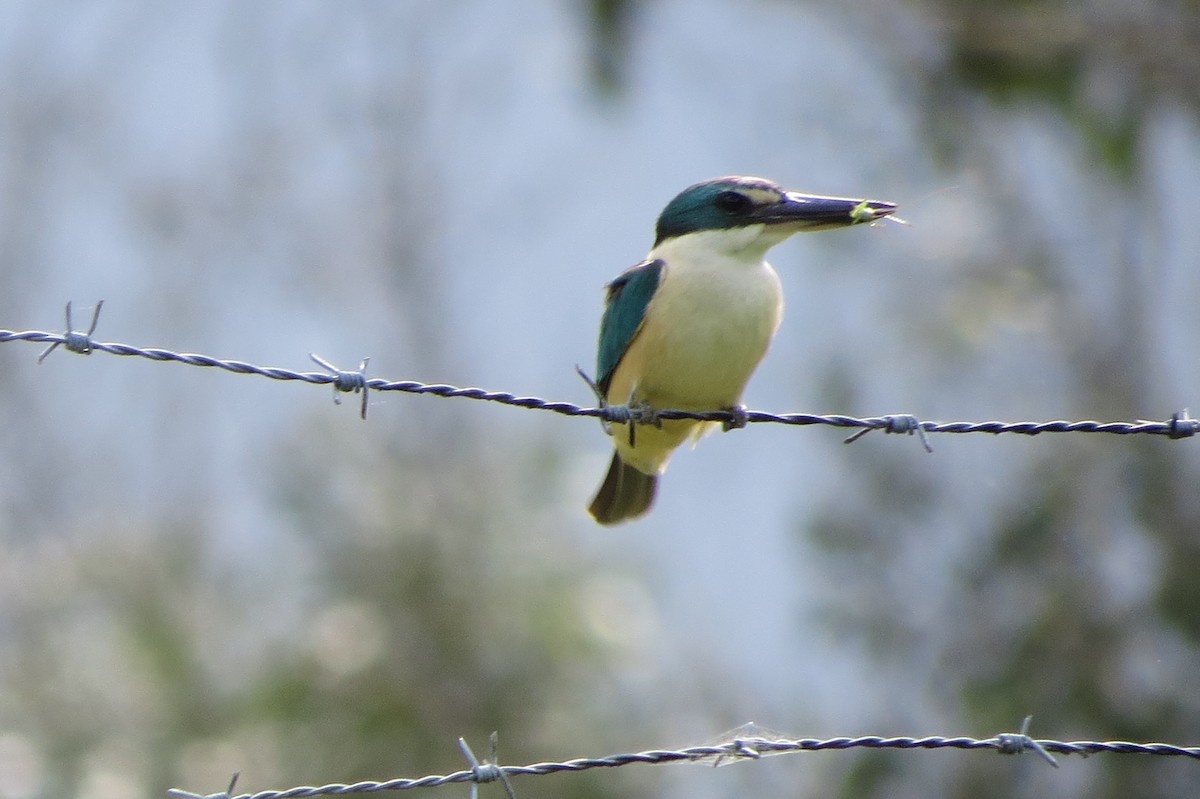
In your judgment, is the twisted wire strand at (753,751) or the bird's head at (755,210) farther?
the bird's head at (755,210)

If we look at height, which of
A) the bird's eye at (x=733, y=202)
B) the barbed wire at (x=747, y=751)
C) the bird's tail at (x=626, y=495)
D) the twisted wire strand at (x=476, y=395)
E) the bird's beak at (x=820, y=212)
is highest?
the bird's eye at (x=733, y=202)

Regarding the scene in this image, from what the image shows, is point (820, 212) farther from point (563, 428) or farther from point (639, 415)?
point (563, 428)

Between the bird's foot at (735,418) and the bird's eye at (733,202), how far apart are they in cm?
54

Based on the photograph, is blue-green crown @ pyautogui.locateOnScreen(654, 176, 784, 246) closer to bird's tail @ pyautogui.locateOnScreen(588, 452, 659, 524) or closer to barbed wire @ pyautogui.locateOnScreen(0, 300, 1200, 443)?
bird's tail @ pyautogui.locateOnScreen(588, 452, 659, 524)

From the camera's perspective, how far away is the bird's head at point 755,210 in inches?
165

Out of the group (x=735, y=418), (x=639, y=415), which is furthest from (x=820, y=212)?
(x=639, y=415)

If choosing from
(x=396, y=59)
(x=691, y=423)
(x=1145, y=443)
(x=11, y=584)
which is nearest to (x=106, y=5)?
(x=396, y=59)

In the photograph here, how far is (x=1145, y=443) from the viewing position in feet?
25.3

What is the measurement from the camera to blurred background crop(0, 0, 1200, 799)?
7.78 meters

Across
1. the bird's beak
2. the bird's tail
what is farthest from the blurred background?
the bird's beak

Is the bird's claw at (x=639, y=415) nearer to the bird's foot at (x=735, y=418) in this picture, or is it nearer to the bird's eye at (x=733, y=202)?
the bird's foot at (x=735, y=418)

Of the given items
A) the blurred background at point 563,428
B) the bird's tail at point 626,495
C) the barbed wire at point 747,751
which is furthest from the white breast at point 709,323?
the blurred background at point 563,428

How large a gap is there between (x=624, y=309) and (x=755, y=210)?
453 millimetres

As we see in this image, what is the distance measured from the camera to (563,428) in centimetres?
846
